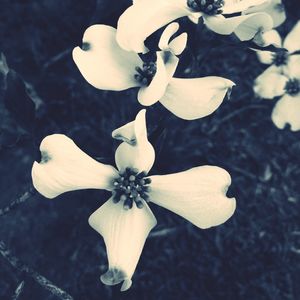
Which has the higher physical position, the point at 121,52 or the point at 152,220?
the point at 121,52

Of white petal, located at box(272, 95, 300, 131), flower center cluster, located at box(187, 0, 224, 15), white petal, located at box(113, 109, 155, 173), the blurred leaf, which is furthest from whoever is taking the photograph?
white petal, located at box(272, 95, 300, 131)

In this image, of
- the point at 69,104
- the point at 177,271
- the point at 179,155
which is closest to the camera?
the point at 179,155

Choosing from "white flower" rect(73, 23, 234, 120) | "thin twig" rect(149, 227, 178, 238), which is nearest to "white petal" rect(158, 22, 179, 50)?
"white flower" rect(73, 23, 234, 120)

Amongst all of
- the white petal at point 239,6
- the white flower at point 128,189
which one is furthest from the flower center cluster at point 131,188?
the white petal at point 239,6

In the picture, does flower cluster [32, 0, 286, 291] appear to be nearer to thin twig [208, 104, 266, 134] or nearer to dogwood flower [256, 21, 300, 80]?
dogwood flower [256, 21, 300, 80]

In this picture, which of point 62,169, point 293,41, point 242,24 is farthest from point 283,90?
point 62,169

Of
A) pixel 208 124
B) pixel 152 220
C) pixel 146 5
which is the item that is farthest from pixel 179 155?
pixel 146 5

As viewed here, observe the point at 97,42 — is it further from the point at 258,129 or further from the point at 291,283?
the point at 291,283
